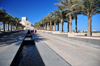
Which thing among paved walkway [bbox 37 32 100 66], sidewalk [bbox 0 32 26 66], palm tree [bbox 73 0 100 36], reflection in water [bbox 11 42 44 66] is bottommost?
reflection in water [bbox 11 42 44 66]

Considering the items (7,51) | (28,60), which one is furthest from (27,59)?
(7,51)

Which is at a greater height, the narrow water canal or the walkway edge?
the walkway edge

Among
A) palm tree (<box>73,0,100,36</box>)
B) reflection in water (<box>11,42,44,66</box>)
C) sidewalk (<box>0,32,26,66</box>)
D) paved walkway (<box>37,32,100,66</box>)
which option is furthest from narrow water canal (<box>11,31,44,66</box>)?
palm tree (<box>73,0,100,36</box>)

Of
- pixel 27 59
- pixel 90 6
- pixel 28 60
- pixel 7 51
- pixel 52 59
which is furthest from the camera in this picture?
pixel 90 6

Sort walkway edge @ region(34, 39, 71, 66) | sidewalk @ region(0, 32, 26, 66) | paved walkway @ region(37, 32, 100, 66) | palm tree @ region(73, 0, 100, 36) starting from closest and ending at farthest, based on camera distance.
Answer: walkway edge @ region(34, 39, 71, 66), sidewalk @ region(0, 32, 26, 66), paved walkway @ region(37, 32, 100, 66), palm tree @ region(73, 0, 100, 36)

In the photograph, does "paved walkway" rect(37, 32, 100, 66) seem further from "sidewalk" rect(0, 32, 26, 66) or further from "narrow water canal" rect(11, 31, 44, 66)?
"sidewalk" rect(0, 32, 26, 66)

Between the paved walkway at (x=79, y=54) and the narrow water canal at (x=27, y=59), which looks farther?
the narrow water canal at (x=27, y=59)

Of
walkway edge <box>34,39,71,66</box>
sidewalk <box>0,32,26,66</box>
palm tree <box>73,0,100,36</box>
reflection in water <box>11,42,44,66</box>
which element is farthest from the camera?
palm tree <box>73,0,100,36</box>

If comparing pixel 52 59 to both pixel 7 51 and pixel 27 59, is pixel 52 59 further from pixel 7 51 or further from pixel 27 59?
pixel 7 51

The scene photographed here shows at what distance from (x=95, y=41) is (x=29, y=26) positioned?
159 m

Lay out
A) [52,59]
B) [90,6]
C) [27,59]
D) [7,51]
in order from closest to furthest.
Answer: [52,59], [27,59], [7,51], [90,6]

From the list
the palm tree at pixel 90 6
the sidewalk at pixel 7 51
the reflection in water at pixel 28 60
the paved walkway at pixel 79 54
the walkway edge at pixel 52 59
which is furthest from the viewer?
the palm tree at pixel 90 6

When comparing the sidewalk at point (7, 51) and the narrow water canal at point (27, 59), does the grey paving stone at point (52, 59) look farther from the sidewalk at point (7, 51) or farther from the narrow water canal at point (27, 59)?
the sidewalk at point (7, 51)

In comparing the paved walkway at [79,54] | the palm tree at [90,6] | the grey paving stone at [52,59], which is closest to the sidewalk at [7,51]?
Result: the grey paving stone at [52,59]
